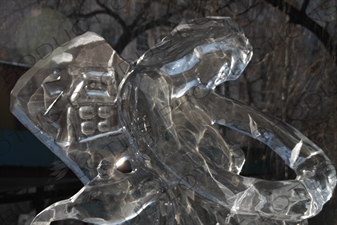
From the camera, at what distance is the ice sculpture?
657 mm

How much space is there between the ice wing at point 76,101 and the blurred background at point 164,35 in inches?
19.1

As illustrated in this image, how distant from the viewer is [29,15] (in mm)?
1326

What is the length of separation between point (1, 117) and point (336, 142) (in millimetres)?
783

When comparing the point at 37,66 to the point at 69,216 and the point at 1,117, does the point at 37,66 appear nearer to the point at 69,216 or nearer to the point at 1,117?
the point at 69,216

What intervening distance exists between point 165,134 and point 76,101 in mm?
139

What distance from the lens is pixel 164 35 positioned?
1336 millimetres

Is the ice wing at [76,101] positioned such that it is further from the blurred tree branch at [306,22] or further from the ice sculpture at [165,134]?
the blurred tree branch at [306,22]

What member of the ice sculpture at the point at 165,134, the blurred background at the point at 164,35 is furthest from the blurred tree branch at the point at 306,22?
the ice sculpture at the point at 165,134

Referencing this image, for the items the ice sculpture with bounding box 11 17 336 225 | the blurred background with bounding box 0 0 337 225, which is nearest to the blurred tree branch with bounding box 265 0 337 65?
the blurred background with bounding box 0 0 337 225

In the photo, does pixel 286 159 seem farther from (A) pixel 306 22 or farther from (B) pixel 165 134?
(A) pixel 306 22

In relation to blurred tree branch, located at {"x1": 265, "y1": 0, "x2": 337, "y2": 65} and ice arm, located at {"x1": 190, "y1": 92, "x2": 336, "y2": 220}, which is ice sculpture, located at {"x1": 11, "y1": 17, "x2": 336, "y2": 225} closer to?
ice arm, located at {"x1": 190, "y1": 92, "x2": 336, "y2": 220}

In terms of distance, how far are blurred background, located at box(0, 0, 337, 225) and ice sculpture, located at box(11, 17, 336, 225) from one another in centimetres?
50

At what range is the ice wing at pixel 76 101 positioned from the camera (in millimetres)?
725

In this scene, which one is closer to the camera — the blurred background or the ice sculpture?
the ice sculpture
